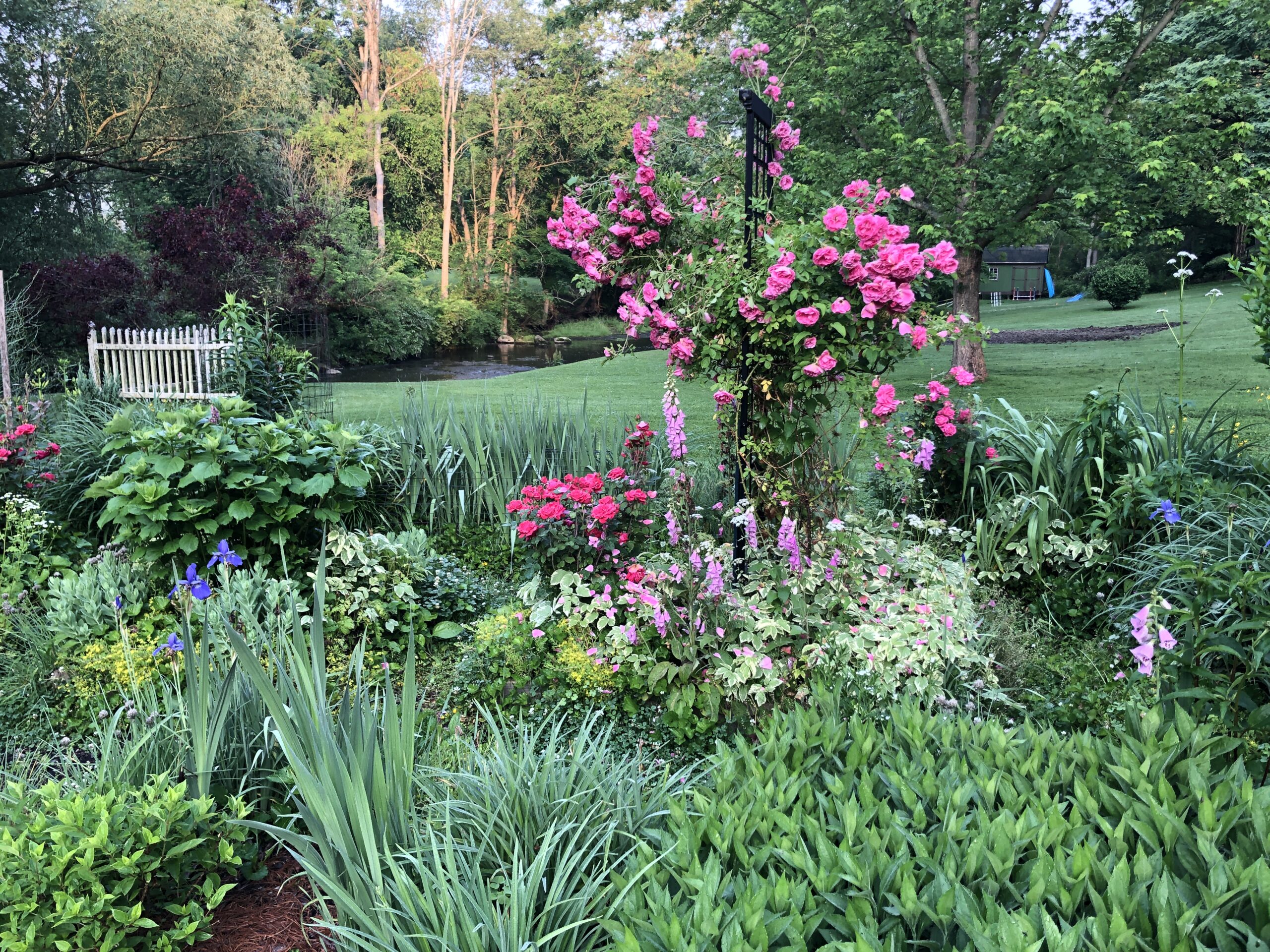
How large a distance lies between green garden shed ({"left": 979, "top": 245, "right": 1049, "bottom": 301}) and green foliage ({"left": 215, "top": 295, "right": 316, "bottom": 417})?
32.6 meters

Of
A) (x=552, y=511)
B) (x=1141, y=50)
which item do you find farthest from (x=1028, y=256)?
(x=552, y=511)

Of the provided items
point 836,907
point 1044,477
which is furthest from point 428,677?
point 1044,477

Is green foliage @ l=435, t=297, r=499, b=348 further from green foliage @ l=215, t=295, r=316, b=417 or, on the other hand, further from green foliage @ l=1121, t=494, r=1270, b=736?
green foliage @ l=1121, t=494, r=1270, b=736

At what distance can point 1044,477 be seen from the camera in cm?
410

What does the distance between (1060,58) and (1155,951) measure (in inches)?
415

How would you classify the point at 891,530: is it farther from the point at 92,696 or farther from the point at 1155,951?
the point at 92,696

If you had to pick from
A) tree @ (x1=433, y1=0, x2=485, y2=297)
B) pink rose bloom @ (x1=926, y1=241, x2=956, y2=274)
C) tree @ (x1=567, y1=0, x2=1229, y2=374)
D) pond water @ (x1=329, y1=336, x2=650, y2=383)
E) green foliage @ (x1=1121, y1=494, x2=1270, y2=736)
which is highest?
tree @ (x1=433, y1=0, x2=485, y2=297)

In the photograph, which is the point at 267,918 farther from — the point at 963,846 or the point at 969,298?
the point at 969,298

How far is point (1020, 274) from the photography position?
3694 centimetres

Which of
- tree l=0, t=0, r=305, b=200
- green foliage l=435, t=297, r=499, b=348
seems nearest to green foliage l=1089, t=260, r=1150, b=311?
green foliage l=435, t=297, r=499, b=348

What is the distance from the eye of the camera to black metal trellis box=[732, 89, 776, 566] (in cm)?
312

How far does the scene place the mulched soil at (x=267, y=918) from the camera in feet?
5.77

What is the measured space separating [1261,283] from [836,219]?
2.58 metres

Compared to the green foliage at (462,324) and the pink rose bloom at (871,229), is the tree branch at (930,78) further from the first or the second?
the green foliage at (462,324)
